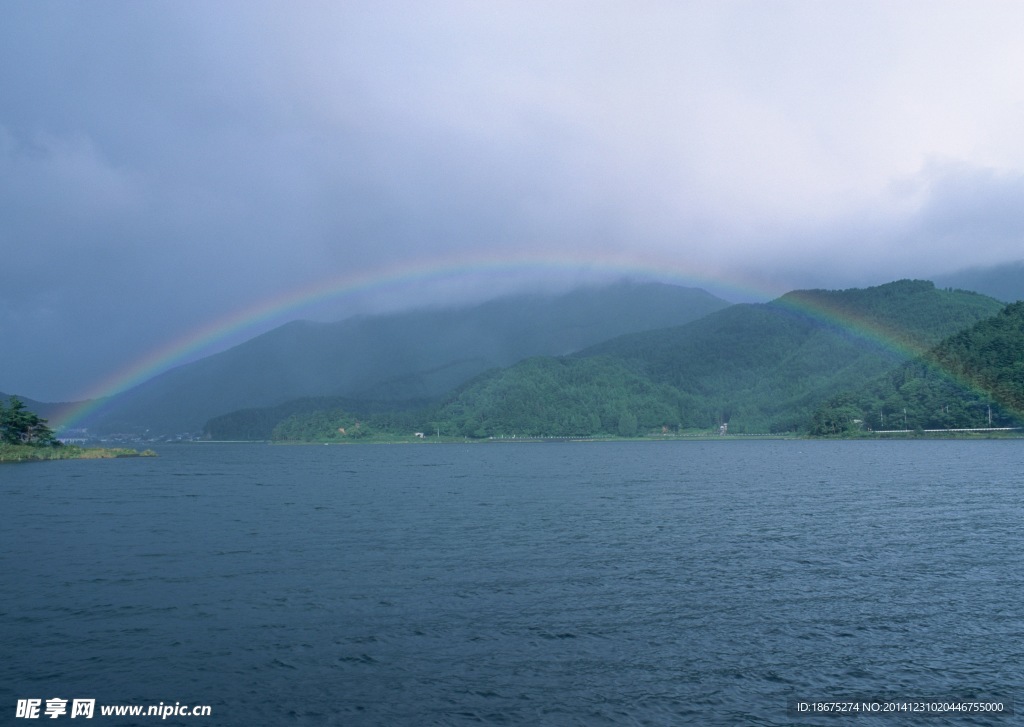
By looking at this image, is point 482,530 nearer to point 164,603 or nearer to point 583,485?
point 164,603

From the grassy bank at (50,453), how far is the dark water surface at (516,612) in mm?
110578

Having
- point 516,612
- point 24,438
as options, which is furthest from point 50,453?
point 516,612

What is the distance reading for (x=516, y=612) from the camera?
25.0 m

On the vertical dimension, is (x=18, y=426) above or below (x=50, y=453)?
above

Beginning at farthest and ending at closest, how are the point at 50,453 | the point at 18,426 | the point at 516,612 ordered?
1. the point at 50,453
2. the point at 18,426
3. the point at 516,612

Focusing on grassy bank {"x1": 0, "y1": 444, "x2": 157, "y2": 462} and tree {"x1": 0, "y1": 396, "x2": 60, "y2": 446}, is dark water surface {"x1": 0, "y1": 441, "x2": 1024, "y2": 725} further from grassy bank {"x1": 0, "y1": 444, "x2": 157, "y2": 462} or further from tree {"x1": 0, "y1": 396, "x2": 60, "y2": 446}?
grassy bank {"x1": 0, "y1": 444, "x2": 157, "y2": 462}

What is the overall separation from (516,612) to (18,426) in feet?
504

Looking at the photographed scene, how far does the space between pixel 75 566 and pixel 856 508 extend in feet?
174

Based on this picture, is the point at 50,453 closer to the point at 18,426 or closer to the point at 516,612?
the point at 18,426

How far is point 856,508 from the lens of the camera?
5469 cm

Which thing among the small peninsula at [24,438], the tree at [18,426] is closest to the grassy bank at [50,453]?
the small peninsula at [24,438]

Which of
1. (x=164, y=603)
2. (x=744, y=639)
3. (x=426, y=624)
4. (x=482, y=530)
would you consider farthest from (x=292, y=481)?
(x=744, y=639)

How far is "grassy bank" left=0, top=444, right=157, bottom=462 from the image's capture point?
458 feet

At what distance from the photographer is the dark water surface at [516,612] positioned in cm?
1809
